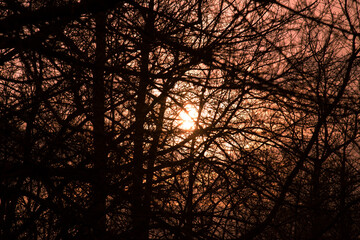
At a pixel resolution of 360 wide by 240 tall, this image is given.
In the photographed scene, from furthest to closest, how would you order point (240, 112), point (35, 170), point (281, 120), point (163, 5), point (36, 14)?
point (281, 120) < point (240, 112) < point (163, 5) < point (36, 14) < point (35, 170)

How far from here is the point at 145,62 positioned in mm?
3539

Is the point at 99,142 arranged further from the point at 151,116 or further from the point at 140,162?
the point at 151,116

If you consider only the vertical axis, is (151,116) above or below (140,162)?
above

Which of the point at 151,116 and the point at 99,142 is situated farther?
the point at 151,116

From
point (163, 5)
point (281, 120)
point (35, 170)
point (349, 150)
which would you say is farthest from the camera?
point (349, 150)

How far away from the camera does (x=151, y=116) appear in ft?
10.9

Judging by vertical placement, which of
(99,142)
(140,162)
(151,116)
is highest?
(151,116)

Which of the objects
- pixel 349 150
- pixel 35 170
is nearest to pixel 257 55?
pixel 35 170

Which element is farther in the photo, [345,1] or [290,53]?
[290,53]

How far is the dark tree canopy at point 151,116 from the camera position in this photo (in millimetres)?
2225

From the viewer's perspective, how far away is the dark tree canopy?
222 centimetres

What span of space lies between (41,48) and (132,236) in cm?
165

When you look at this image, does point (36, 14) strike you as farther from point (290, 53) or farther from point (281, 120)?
point (281, 120)

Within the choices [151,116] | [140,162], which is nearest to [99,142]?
[140,162]
